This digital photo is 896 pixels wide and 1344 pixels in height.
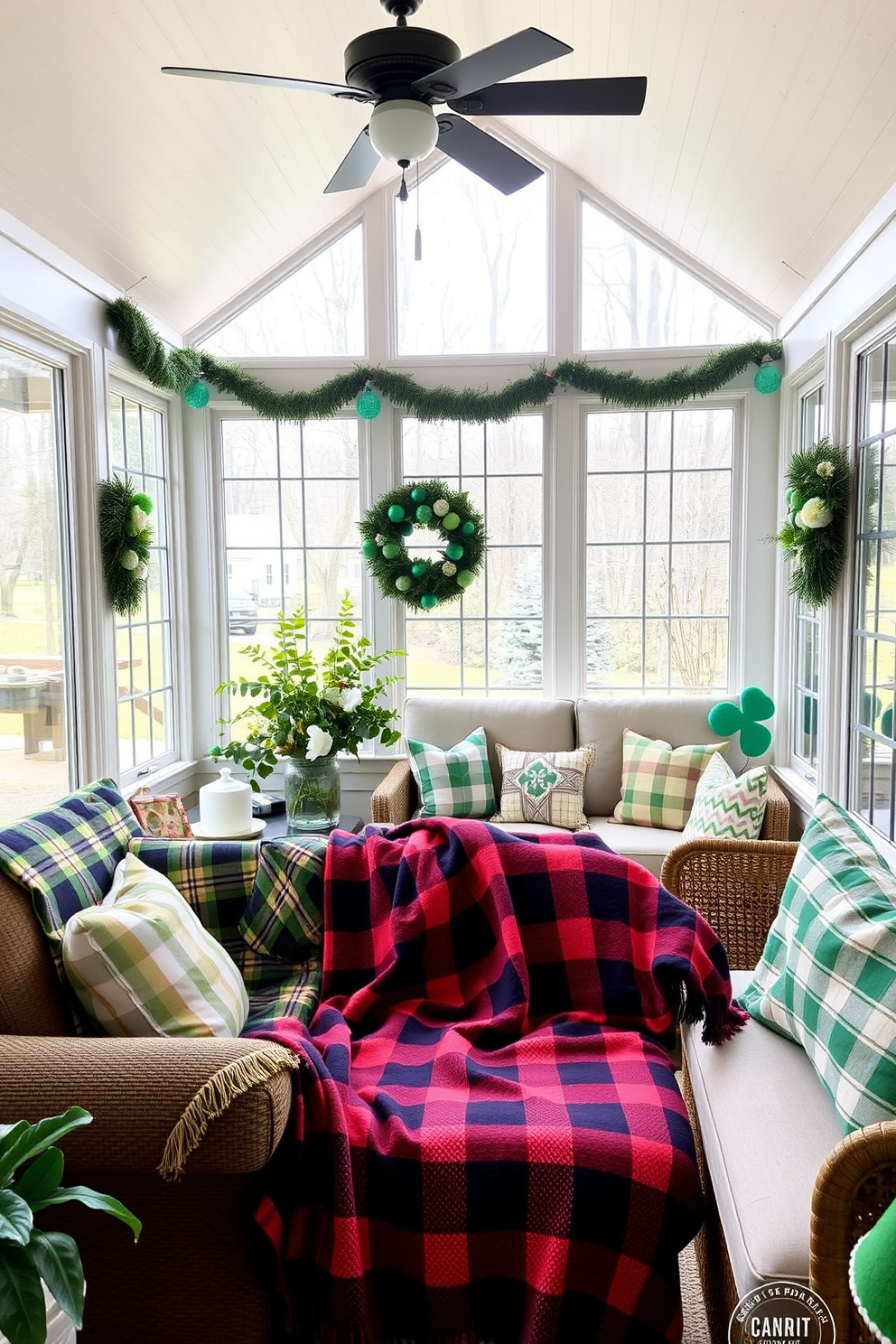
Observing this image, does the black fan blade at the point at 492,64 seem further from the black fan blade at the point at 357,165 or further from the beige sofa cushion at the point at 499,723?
the beige sofa cushion at the point at 499,723

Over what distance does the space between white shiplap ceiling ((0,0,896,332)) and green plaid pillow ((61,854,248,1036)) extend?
2.16 meters

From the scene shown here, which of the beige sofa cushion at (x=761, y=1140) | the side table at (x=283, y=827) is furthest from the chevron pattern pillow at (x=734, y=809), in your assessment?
the beige sofa cushion at (x=761, y=1140)

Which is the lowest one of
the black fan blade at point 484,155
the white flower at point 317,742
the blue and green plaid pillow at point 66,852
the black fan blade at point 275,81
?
the blue and green plaid pillow at point 66,852

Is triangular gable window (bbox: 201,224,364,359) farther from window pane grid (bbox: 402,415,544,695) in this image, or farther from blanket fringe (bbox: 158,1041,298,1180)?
blanket fringe (bbox: 158,1041,298,1180)

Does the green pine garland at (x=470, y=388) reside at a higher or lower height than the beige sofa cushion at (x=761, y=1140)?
higher

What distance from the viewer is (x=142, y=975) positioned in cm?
185

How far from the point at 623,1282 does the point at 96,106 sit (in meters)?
3.18

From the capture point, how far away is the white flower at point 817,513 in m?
3.12

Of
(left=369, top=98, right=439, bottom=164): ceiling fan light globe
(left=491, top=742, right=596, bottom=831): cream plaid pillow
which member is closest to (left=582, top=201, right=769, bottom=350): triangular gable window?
(left=491, top=742, right=596, bottom=831): cream plaid pillow

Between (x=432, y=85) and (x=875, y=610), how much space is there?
6.25 feet

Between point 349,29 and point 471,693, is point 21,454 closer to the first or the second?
point 349,29

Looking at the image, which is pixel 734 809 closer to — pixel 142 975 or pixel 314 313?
pixel 142 975

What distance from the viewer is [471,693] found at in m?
4.63

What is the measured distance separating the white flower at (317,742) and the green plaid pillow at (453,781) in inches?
30.4
